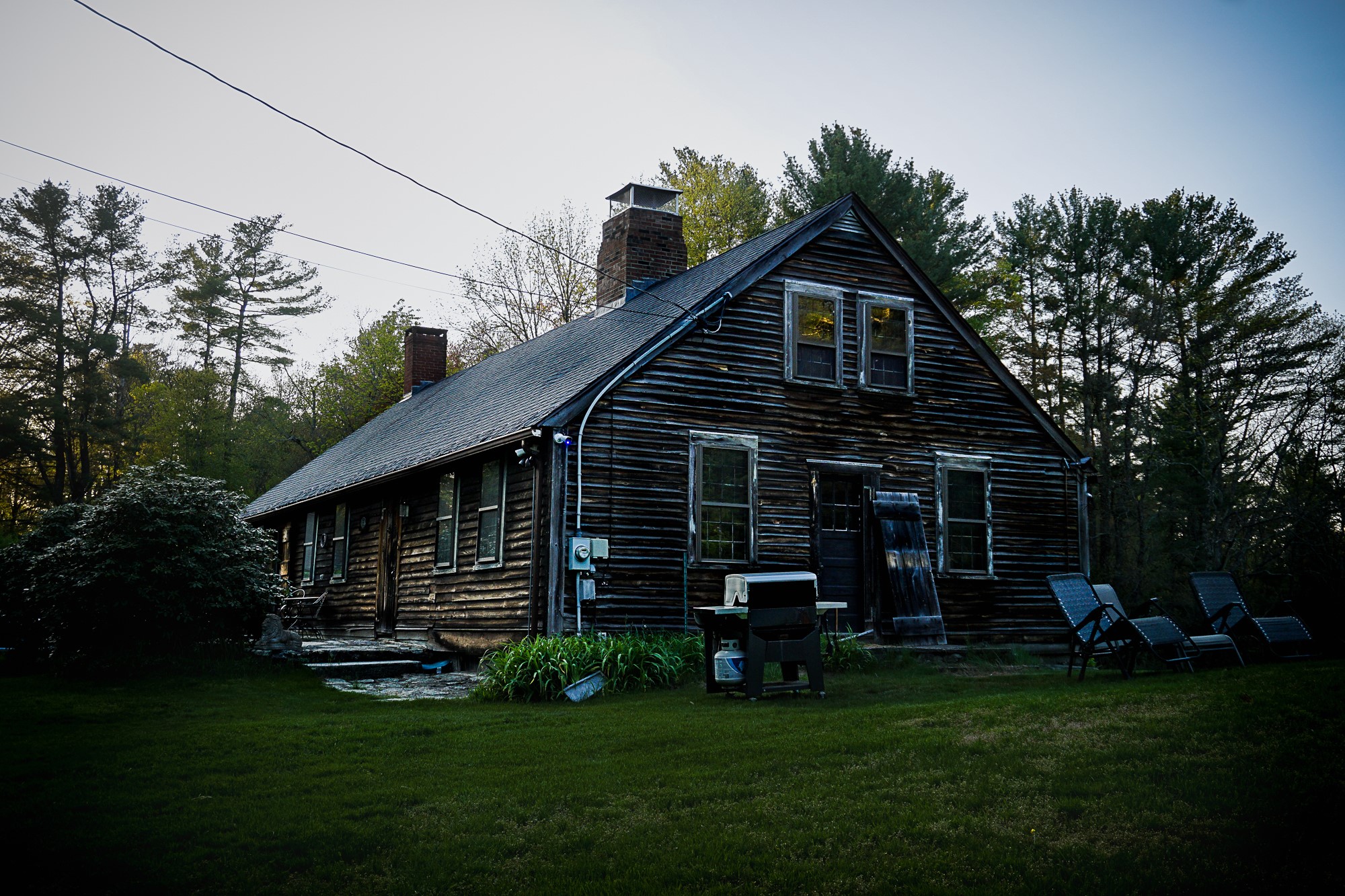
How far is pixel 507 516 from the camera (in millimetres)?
A: 14562

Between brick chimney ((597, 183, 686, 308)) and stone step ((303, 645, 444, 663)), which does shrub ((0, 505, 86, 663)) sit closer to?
stone step ((303, 645, 444, 663))

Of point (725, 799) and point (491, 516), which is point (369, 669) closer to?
point (491, 516)

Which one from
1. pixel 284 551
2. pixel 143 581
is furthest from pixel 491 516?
pixel 284 551

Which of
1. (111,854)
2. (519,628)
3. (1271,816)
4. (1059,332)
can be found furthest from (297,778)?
(1059,332)

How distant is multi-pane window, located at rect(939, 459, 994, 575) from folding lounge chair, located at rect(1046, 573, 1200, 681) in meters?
4.73

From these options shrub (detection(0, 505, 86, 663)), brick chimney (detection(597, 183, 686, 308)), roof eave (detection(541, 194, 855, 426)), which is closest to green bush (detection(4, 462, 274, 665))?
shrub (detection(0, 505, 86, 663))

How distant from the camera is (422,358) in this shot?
2869cm

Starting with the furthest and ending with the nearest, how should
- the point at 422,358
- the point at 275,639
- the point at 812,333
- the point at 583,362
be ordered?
the point at 422,358, the point at 583,362, the point at 812,333, the point at 275,639

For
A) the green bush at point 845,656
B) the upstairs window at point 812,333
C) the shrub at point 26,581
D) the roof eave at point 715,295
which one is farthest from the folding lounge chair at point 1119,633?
the shrub at point 26,581

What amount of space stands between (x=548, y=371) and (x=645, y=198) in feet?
13.6

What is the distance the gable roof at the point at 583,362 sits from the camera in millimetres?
14516

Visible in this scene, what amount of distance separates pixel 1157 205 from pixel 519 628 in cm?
2496

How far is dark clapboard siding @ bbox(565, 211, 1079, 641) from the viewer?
14000mm

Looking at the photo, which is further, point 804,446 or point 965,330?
point 965,330
